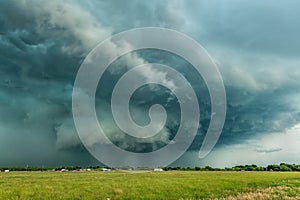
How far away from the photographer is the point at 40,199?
28891mm

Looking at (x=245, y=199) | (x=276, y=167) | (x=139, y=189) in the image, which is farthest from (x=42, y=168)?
(x=245, y=199)

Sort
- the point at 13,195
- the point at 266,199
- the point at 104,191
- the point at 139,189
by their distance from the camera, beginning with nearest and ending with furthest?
1. the point at 266,199
2. the point at 13,195
3. the point at 104,191
4. the point at 139,189

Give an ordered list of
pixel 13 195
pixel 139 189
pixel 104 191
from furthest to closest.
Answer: pixel 139 189 → pixel 104 191 → pixel 13 195

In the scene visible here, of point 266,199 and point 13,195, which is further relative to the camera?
point 13,195

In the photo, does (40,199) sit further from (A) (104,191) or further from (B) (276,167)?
(B) (276,167)

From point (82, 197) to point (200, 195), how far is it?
12.7 m

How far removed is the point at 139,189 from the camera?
117ft

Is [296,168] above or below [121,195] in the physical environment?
above

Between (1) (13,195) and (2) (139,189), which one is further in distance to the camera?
(2) (139,189)

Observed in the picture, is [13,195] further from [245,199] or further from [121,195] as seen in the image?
[245,199]

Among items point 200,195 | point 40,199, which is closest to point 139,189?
point 200,195

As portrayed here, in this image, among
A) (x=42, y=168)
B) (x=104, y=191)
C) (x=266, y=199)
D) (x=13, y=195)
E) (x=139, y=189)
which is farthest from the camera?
(x=42, y=168)

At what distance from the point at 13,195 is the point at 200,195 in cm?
1923

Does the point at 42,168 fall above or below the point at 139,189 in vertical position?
above
